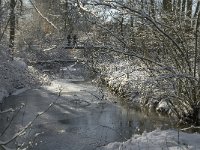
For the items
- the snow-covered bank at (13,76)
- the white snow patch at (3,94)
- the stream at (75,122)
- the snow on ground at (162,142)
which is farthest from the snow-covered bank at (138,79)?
the snow-covered bank at (13,76)

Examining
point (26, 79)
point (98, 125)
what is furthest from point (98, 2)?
point (26, 79)

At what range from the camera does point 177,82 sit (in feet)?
34.6

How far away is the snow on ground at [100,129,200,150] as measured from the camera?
25.1 feet

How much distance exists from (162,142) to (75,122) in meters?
5.03

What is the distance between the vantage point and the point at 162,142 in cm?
806

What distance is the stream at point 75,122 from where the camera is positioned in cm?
1002

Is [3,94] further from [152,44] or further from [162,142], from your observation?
[162,142]

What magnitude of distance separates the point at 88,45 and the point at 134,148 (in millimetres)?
2984

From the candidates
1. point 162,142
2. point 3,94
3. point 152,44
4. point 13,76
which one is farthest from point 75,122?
point 13,76

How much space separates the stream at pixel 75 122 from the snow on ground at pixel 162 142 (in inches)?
30.3

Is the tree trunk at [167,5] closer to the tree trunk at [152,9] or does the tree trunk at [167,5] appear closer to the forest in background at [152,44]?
the forest in background at [152,44]

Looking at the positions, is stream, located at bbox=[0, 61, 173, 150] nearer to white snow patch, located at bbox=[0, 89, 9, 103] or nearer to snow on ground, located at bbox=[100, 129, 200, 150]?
white snow patch, located at bbox=[0, 89, 9, 103]

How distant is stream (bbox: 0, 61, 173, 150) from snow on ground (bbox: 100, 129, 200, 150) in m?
0.77

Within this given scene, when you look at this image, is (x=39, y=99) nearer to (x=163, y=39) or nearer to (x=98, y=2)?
(x=163, y=39)
